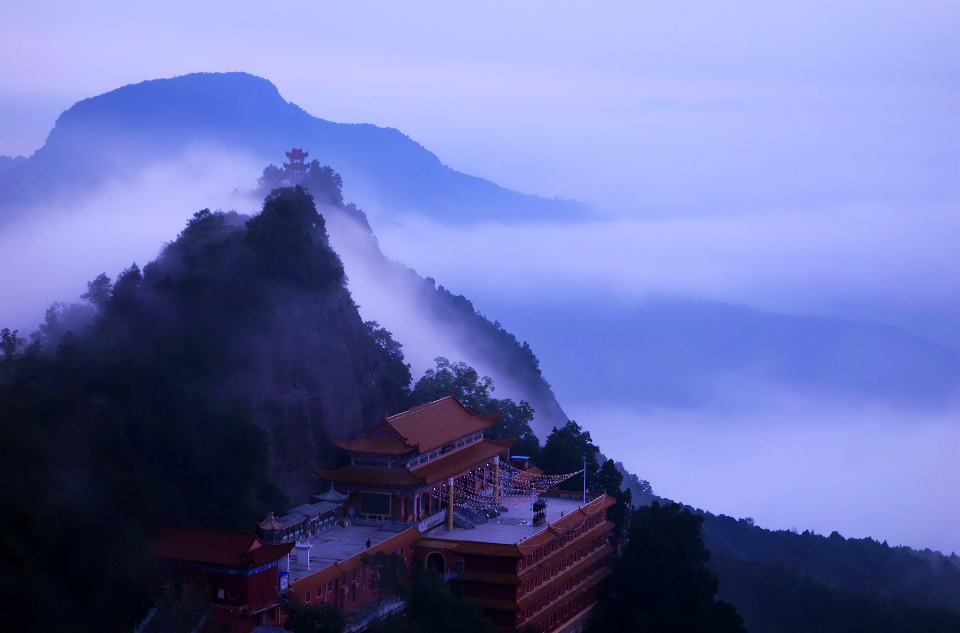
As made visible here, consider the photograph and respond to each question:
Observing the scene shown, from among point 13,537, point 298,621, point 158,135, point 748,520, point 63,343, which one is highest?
point 158,135

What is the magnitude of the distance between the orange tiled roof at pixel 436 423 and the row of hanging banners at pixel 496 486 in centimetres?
153

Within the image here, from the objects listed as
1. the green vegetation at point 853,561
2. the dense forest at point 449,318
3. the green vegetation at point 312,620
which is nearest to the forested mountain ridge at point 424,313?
the dense forest at point 449,318

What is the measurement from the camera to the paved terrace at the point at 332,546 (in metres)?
28.3

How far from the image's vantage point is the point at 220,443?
106 feet

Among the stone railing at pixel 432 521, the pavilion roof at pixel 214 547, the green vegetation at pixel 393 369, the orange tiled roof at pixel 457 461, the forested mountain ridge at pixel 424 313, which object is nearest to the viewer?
the pavilion roof at pixel 214 547

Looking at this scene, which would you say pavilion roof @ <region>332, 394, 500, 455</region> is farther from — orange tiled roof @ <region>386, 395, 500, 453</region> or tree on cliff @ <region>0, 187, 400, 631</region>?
tree on cliff @ <region>0, 187, 400, 631</region>

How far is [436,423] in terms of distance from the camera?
121ft

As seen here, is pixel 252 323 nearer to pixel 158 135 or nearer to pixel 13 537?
pixel 13 537

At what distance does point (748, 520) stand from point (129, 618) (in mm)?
62944

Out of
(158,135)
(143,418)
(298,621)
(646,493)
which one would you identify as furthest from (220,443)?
(158,135)

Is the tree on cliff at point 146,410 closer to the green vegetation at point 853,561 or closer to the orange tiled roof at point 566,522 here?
the orange tiled roof at point 566,522

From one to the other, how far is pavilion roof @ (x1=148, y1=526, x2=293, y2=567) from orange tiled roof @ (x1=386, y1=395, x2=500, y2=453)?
9.11m

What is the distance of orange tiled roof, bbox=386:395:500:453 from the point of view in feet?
113

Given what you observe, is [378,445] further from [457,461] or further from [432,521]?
[457,461]
